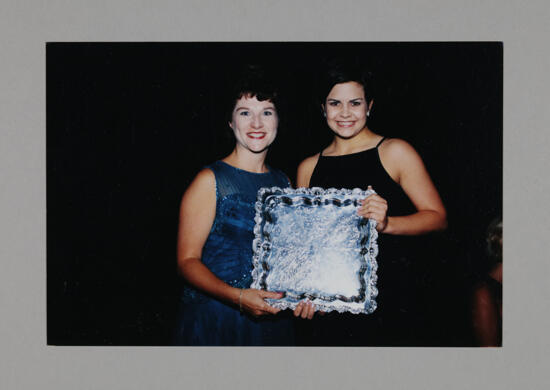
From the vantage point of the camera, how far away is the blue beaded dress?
1.70 metres

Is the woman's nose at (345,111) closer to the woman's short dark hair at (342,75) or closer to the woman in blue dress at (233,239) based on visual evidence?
the woman's short dark hair at (342,75)

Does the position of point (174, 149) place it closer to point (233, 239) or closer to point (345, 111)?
point (233, 239)

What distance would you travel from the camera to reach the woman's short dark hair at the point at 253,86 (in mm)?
1726

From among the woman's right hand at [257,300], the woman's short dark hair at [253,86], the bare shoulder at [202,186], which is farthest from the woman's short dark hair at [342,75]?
the woman's right hand at [257,300]

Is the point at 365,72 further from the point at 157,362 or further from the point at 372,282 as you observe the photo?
the point at 157,362

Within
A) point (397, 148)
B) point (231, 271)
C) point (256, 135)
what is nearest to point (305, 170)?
point (256, 135)

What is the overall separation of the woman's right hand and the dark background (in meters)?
0.26

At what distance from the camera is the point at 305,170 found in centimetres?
174

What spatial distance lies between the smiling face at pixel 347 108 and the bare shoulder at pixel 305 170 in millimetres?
133

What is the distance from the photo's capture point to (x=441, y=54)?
1.73 meters

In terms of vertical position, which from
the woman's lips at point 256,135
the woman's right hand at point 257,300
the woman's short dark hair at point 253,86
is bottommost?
the woman's right hand at point 257,300

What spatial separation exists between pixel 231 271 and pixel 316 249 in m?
0.30

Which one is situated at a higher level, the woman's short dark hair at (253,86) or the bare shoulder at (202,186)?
the woman's short dark hair at (253,86)
